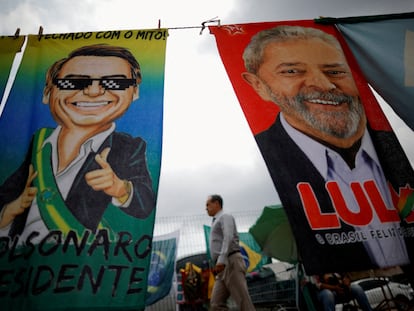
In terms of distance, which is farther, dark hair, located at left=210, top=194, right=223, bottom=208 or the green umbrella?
the green umbrella

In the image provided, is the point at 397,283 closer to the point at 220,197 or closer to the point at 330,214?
the point at 330,214

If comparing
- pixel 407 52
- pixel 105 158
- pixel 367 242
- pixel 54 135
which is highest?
pixel 407 52

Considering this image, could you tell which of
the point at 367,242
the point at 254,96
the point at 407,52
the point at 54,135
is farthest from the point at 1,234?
the point at 407,52

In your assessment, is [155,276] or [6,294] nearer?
[6,294]

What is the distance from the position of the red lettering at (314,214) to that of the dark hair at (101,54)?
2466mm

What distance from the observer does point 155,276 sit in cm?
655

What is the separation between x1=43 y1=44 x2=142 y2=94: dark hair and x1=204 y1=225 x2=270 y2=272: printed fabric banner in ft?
14.7

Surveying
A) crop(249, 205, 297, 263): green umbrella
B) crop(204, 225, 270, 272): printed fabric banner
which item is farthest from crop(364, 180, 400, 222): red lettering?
crop(204, 225, 270, 272): printed fabric banner

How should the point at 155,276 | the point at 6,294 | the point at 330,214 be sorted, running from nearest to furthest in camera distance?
the point at 6,294 → the point at 330,214 → the point at 155,276

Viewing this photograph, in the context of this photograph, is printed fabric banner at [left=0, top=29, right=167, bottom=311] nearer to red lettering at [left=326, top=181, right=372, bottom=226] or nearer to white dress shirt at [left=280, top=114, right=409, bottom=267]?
white dress shirt at [left=280, top=114, right=409, bottom=267]

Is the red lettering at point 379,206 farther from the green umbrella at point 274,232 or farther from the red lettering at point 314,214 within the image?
the green umbrella at point 274,232

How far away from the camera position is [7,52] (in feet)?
12.8

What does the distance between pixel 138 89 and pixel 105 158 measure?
3.39 feet

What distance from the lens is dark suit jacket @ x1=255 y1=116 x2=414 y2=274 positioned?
2.84 m
